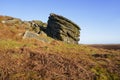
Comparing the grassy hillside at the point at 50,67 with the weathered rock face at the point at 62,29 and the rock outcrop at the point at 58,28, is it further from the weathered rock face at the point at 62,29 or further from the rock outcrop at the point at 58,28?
the weathered rock face at the point at 62,29

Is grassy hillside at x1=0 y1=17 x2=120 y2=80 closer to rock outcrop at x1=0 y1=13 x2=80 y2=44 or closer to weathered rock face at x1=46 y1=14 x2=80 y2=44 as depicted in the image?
rock outcrop at x1=0 y1=13 x2=80 y2=44

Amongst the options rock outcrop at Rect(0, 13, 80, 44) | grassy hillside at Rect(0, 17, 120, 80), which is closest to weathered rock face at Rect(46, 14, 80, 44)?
rock outcrop at Rect(0, 13, 80, 44)

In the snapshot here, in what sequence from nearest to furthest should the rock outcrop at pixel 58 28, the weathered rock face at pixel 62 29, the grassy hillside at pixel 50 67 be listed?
the grassy hillside at pixel 50 67 < the rock outcrop at pixel 58 28 < the weathered rock face at pixel 62 29

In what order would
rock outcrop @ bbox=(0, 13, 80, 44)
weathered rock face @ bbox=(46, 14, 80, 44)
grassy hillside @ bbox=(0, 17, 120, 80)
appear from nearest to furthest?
grassy hillside @ bbox=(0, 17, 120, 80) < rock outcrop @ bbox=(0, 13, 80, 44) < weathered rock face @ bbox=(46, 14, 80, 44)

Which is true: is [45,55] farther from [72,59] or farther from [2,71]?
[2,71]

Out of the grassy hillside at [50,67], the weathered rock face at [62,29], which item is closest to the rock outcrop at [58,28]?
the weathered rock face at [62,29]

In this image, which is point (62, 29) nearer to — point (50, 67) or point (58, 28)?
point (58, 28)

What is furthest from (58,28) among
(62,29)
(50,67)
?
(50,67)

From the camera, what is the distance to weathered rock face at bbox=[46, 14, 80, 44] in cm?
4344

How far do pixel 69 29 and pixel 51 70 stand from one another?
1038 inches

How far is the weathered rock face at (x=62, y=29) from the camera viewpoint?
143 ft

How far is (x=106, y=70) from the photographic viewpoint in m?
20.0

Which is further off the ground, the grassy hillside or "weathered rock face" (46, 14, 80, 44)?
"weathered rock face" (46, 14, 80, 44)

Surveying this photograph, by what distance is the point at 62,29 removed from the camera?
142ft
